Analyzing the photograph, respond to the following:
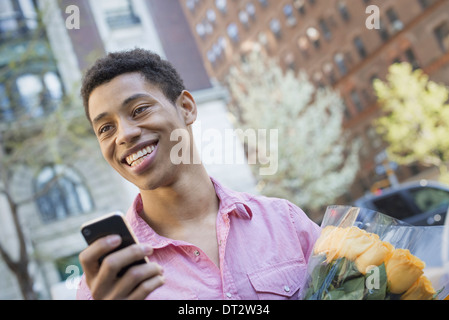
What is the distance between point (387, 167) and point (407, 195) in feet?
69.9

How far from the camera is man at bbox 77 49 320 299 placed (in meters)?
1.43

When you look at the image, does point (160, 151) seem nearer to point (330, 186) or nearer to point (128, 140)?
point (128, 140)

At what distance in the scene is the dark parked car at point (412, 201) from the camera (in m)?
8.26

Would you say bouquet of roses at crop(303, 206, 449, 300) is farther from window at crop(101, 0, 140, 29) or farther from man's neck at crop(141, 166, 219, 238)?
window at crop(101, 0, 140, 29)

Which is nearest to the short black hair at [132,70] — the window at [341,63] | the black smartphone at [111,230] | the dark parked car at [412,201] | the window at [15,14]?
the black smartphone at [111,230]

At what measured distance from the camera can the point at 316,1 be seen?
104 feet

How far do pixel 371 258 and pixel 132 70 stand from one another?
0.94 meters

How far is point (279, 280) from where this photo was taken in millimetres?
1476

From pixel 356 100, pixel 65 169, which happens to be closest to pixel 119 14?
pixel 65 169

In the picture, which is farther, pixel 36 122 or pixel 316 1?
pixel 316 1

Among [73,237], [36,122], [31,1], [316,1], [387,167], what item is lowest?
[387,167]

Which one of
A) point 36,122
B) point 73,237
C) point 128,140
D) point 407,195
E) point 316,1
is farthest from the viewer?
point 316,1

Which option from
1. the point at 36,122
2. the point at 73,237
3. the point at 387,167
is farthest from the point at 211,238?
the point at 387,167

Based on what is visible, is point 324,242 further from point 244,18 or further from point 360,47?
point 244,18
